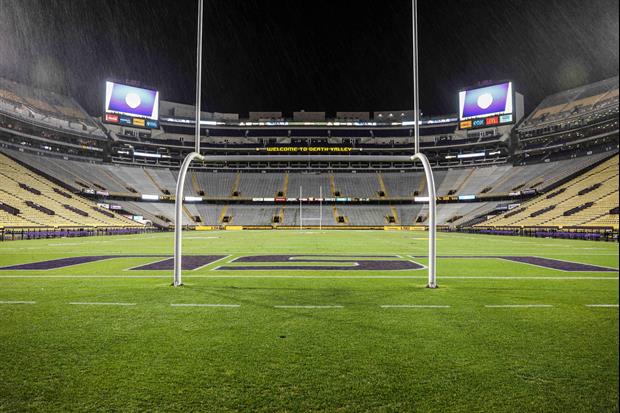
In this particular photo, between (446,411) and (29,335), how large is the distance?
170 inches

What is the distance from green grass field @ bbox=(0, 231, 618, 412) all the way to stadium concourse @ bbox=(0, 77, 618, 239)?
28942mm

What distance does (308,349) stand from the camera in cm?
357

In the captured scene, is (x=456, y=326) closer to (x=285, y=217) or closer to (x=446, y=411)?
(x=446, y=411)

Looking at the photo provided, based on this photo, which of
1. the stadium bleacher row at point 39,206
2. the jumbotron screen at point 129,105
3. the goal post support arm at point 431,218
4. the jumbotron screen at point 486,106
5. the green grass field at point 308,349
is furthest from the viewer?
the jumbotron screen at point 129,105

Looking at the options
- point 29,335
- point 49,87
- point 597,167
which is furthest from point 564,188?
point 49,87

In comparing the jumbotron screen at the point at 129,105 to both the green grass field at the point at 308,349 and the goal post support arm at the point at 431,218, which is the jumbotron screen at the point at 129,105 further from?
the goal post support arm at the point at 431,218

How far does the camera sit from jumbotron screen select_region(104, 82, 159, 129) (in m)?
30.8

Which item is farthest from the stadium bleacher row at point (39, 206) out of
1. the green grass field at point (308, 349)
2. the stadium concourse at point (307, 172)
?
the green grass field at point (308, 349)

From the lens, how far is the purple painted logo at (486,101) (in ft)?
93.0

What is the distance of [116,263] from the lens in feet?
37.4

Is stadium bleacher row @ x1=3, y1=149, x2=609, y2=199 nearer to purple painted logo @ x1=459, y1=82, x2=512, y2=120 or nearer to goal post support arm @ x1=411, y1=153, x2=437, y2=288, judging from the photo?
purple painted logo @ x1=459, y1=82, x2=512, y2=120

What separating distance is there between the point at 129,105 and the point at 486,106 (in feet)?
98.9

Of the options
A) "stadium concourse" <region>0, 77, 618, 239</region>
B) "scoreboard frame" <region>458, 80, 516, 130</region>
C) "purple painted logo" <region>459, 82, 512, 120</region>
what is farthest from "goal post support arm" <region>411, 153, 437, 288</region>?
"stadium concourse" <region>0, 77, 618, 239</region>

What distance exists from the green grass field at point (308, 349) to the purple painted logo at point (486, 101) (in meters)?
25.3
